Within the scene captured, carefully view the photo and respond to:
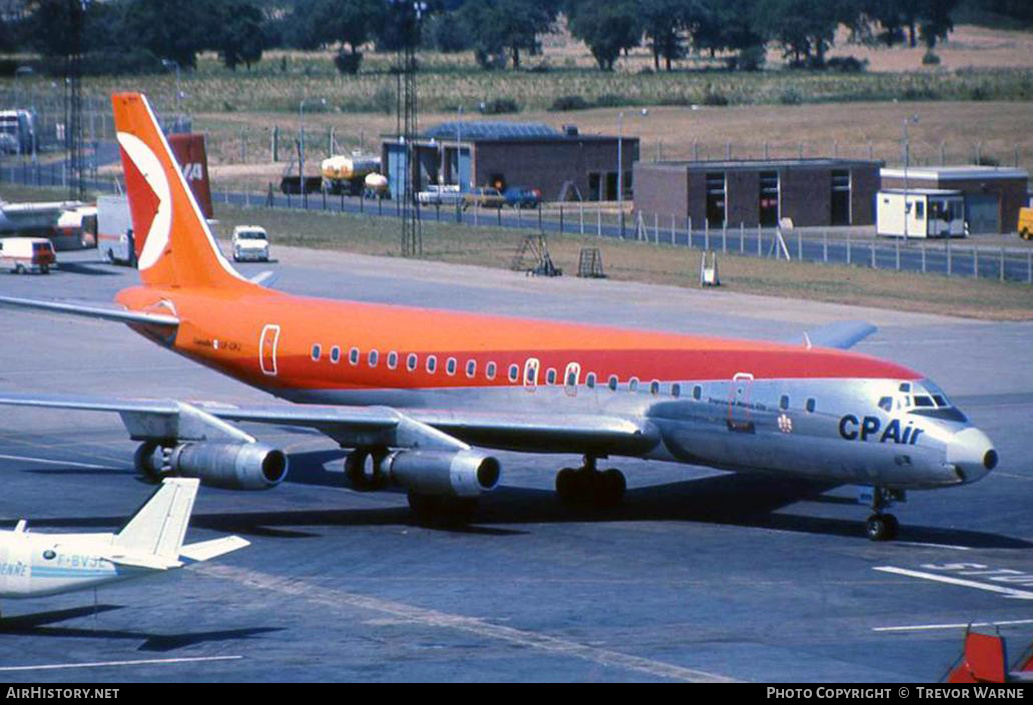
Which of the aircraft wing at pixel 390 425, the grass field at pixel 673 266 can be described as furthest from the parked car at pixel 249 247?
the aircraft wing at pixel 390 425

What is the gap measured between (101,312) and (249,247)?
206 feet

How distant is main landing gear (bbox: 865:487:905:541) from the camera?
43812mm

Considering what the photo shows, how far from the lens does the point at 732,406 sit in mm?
44375

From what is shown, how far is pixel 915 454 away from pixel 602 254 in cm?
7684

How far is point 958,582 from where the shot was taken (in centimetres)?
4000

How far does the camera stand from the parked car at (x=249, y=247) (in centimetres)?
11412

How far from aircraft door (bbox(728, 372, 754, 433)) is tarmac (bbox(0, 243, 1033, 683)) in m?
2.68

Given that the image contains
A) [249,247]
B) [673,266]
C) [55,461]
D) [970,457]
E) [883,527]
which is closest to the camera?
[970,457]

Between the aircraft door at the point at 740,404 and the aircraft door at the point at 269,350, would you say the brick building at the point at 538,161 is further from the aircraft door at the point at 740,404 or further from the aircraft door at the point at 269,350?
the aircraft door at the point at 740,404

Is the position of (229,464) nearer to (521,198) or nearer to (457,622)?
(457,622)

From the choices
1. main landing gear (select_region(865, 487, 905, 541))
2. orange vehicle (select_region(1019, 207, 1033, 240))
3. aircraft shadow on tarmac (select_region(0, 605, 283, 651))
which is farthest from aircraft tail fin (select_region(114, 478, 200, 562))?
orange vehicle (select_region(1019, 207, 1033, 240))

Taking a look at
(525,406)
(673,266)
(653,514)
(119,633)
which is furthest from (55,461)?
(673,266)

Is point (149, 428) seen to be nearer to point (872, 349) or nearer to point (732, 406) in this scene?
point (732, 406)

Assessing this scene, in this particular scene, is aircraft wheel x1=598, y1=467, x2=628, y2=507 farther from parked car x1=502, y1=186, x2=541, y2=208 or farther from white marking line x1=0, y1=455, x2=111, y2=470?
parked car x1=502, y1=186, x2=541, y2=208
